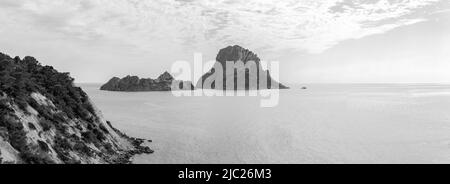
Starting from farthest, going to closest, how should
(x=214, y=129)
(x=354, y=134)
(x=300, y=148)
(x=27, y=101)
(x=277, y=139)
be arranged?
(x=214, y=129) < (x=354, y=134) < (x=277, y=139) < (x=300, y=148) < (x=27, y=101)

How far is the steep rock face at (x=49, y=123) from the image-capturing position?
16094 millimetres

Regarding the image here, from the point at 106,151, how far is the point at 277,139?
1854 centimetres

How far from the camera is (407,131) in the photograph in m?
43.9

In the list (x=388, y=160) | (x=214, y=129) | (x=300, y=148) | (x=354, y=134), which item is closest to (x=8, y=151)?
(x=300, y=148)

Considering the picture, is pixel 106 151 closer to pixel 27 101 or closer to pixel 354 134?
pixel 27 101

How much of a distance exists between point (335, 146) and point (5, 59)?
27.9 m

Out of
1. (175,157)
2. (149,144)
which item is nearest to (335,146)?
(175,157)

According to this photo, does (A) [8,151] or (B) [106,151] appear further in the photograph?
(B) [106,151]

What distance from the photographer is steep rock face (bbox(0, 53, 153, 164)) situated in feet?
52.8

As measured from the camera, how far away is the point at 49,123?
19828 millimetres
